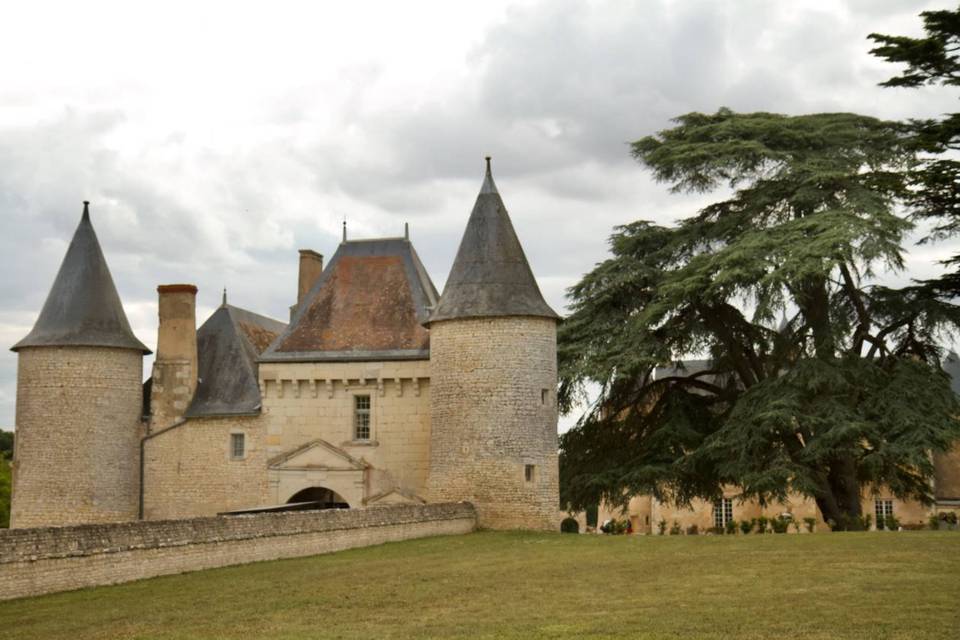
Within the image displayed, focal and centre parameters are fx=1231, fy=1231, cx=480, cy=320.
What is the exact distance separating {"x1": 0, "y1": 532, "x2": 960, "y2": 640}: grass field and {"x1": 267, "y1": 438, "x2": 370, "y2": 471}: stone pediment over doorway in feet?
Answer: 31.0

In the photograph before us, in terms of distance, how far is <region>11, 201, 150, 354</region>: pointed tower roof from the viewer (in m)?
29.0

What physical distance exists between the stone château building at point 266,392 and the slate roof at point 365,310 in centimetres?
4

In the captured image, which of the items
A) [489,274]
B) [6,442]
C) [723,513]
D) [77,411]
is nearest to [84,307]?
[77,411]

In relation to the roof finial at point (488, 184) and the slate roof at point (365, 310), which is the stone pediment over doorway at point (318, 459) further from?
the roof finial at point (488, 184)

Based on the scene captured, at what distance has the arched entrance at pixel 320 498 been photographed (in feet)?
93.8

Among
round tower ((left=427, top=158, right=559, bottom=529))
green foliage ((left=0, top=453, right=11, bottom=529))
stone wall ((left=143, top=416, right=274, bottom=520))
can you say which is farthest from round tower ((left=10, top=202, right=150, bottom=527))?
green foliage ((left=0, top=453, right=11, bottom=529))

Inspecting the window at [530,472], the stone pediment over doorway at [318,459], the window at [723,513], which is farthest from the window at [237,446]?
the window at [723,513]

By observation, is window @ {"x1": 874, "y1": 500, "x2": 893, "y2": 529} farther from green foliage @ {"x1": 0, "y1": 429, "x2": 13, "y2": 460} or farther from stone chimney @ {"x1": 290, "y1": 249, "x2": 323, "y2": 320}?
green foliage @ {"x1": 0, "y1": 429, "x2": 13, "y2": 460}

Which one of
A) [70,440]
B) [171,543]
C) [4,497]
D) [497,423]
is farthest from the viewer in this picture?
[4,497]

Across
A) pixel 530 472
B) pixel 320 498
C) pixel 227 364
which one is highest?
pixel 227 364

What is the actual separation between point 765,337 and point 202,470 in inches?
545

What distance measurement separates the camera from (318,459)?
93.3ft

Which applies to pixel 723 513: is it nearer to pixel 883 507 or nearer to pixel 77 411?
pixel 883 507

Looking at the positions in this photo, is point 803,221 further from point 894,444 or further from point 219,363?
point 219,363
